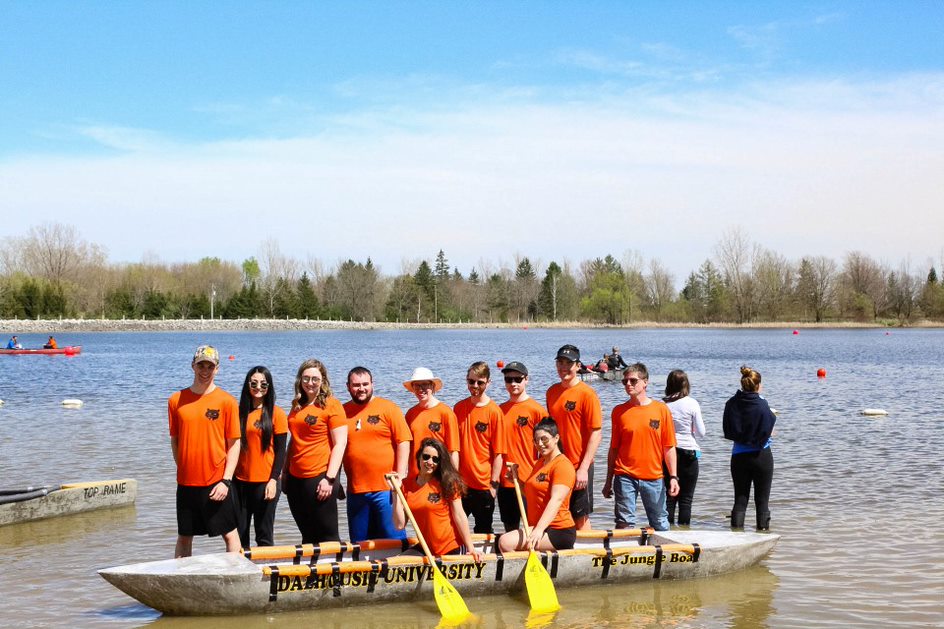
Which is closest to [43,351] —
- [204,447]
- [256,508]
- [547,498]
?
[256,508]

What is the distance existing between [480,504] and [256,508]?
1.97 metres

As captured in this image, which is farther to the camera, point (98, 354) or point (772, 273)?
point (772, 273)

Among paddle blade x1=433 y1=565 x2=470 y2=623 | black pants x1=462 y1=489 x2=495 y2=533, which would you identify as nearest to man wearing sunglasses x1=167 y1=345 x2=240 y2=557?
paddle blade x1=433 y1=565 x2=470 y2=623

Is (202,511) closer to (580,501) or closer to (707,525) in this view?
(580,501)

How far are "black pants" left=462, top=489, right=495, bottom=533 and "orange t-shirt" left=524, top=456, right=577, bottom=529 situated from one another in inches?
14.0

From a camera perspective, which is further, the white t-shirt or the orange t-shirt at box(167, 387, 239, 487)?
the white t-shirt

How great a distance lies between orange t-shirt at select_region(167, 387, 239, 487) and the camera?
726 centimetres

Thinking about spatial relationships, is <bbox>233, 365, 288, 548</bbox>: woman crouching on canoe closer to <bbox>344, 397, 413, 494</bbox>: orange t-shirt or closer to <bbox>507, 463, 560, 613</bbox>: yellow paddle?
<bbox>344, 397, 413, 494</bbox>: orange t-shirt

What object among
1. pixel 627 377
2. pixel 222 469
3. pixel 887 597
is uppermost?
pixel 627 377

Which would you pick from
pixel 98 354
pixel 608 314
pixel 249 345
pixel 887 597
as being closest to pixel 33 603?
pixel 887 597

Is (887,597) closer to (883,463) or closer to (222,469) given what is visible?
(222,469)

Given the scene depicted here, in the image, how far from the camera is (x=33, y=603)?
26.7ft

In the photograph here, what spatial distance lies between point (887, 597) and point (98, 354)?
56.9m

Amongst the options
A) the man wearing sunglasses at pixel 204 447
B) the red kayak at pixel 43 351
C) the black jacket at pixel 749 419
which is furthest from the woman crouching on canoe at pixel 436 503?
the red kayak at pixel 43 351
